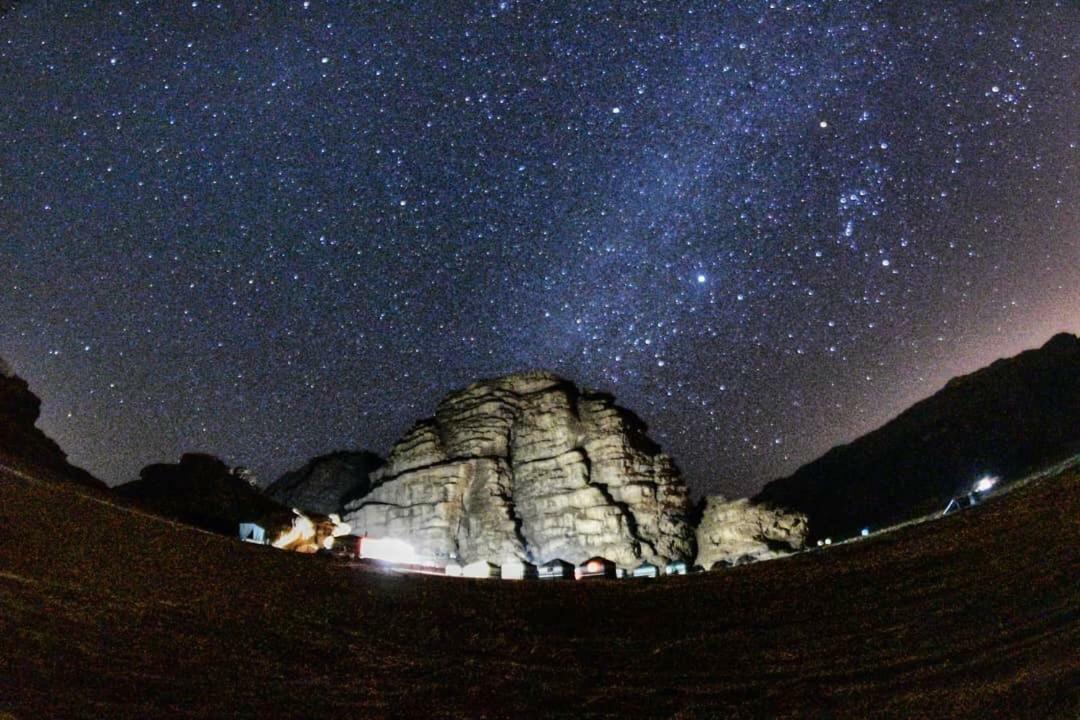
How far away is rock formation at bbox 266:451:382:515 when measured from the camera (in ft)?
260

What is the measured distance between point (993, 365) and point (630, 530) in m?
96.1

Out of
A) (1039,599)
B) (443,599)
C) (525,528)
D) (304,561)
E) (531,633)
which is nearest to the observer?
(1039,599)

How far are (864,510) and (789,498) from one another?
521 inches

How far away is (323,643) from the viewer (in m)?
9.61

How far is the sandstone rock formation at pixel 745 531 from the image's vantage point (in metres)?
57.9

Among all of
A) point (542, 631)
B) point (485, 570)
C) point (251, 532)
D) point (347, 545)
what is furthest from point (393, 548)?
A: point (542, 631)

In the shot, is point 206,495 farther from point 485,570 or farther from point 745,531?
point 745,531

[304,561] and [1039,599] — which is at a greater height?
[304,561]

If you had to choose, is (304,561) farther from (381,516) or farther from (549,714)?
(381,516)

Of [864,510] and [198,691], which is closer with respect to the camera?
[198,691]

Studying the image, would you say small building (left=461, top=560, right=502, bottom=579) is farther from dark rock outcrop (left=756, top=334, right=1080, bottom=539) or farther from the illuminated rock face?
dark rock outcrop (left=756, top=334, right=1080, bottom=539)

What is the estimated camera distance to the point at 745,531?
59.4 m

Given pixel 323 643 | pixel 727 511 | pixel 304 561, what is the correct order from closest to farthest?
pixel 323 643 → pixel 304 561 → pixel 727 511

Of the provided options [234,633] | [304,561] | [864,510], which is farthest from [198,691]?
[864,510]
